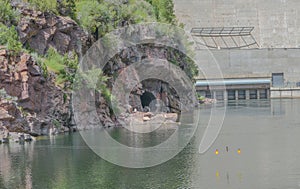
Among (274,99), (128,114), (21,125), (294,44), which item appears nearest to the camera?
(21,125)

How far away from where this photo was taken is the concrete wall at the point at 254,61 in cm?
13200

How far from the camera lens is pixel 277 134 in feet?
185

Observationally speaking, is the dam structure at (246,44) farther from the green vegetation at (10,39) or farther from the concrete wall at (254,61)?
the green vegetation at (10,39)

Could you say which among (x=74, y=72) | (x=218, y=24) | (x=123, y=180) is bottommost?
(x=123, y=180)

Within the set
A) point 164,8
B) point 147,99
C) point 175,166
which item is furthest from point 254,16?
point 175,166

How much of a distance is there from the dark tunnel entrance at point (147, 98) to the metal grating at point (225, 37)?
5289 cm

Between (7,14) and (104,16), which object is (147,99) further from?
(7,14)

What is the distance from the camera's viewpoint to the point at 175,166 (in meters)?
40.5

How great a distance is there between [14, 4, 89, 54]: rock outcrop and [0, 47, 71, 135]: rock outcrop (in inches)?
222

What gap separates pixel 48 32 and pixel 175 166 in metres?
32.7

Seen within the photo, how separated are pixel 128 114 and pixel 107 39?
36.6 feet

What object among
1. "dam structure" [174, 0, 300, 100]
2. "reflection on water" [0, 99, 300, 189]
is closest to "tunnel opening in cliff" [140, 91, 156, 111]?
"reflection on water" [0, 99, 300, 189]

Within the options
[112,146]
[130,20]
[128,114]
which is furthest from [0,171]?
[130,20]

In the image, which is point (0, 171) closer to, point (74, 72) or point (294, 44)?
point (74, 72)
